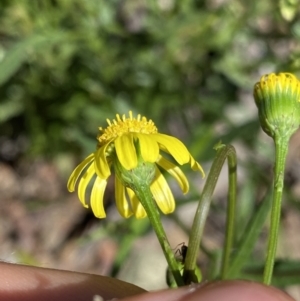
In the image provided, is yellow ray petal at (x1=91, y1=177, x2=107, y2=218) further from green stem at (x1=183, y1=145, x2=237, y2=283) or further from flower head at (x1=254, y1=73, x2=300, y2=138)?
flower head at (x1=254, y1=73, x2=300, y2=138)

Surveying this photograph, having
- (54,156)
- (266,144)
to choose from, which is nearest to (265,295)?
(266,144)

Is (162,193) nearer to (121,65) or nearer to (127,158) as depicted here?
(127,158)

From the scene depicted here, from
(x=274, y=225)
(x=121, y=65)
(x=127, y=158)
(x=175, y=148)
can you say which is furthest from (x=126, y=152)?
(x=121, y=65)

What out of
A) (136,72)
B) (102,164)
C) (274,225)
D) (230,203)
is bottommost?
(274,225)

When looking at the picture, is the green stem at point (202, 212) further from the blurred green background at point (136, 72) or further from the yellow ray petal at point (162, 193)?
the blurred green background at point (136, 72)

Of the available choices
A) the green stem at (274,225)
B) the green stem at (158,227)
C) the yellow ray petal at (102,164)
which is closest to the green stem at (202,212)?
the green stem at (158,227)

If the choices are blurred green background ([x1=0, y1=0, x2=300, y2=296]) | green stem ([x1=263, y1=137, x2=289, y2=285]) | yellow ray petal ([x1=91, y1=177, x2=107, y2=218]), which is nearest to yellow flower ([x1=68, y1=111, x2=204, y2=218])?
yellow ray petal ([x1=91, y1=177, x2=107, y2=218])
